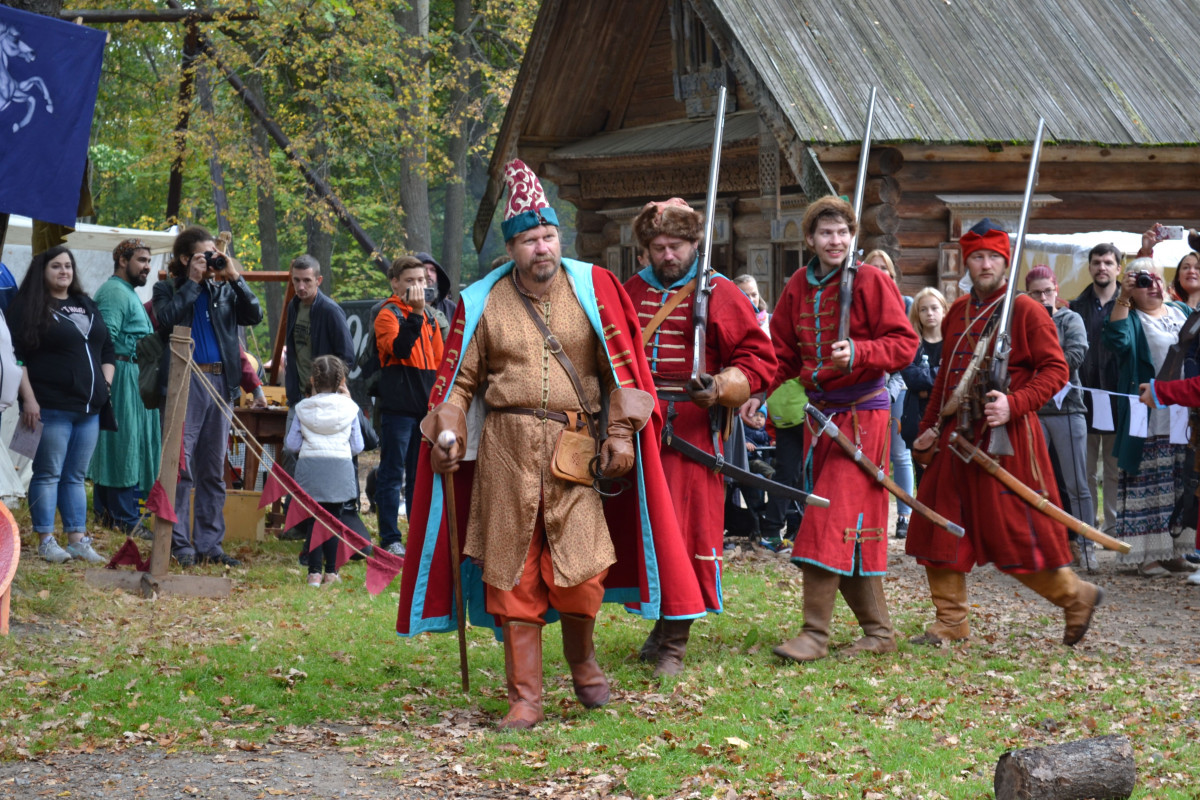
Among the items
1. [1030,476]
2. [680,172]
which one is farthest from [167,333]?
[680,172]

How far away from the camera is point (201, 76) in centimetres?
1919

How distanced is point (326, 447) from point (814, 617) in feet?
12.0

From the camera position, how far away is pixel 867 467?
20.2 feet

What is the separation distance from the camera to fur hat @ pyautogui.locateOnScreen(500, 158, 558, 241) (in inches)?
207

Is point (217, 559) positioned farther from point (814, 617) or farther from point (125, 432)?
point (814, 617)

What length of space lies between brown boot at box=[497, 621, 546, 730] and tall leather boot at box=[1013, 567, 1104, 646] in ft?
8.21

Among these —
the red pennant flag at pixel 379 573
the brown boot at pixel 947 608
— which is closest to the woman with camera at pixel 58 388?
the red pennant flag at pixel 379 573

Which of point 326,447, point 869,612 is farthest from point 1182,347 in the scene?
point 326,447

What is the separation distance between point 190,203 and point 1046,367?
685 inches

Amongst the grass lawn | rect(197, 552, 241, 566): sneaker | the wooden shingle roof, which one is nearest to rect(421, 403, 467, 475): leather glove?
the grass lawn

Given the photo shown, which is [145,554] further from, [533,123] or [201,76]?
[201,76]

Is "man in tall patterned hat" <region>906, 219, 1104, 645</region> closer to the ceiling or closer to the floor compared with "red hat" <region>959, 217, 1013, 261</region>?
closer to the floor

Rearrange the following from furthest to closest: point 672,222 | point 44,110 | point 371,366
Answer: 1. point 371,366
2. point 44,110
3. point 672,222

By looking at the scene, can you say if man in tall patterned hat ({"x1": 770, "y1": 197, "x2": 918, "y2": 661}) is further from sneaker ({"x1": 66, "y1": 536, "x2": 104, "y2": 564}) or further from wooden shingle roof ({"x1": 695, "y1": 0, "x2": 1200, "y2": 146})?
wooden shingle roof ({"x1": 695, "y1": 0, "x2": 1200, "y2": 146})
